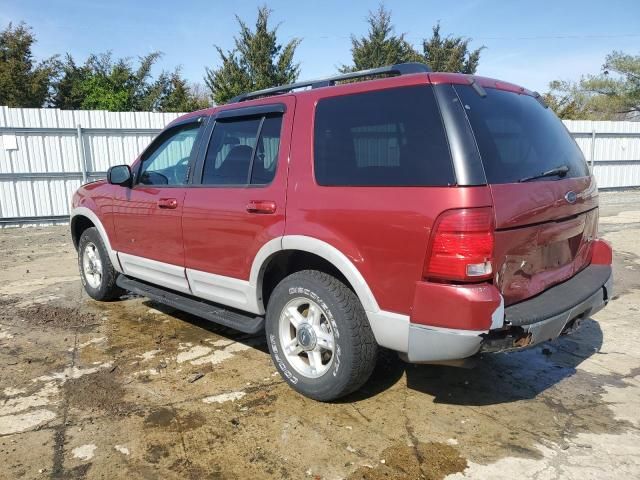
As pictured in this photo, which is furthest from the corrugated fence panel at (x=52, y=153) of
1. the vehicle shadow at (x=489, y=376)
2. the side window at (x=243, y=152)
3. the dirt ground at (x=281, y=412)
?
the vehicle shadow at (x=489, y=376)

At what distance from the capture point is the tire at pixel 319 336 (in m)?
2.95

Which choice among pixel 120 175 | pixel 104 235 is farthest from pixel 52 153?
pixel 120 175

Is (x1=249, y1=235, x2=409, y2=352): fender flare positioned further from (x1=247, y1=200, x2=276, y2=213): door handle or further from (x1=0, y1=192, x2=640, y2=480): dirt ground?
(x1=0, y1=192, x2=640, y2=480): dirt ground

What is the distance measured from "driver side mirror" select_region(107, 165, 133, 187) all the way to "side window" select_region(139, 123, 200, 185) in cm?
12

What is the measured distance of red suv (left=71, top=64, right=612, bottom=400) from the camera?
8.31 ft

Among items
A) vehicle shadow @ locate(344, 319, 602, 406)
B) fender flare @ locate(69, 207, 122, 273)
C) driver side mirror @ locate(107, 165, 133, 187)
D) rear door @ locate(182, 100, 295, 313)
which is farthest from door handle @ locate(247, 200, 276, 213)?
fender flare @ locate(69, 207, 122, 273)

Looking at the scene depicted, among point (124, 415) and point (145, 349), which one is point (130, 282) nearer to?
point (145, 349)

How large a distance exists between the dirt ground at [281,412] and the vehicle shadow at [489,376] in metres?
0.01

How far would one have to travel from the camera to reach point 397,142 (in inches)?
110

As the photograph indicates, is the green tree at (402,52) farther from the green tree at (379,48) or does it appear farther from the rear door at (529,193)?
the rear door at (529,193)

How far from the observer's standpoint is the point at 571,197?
2990 millimetres

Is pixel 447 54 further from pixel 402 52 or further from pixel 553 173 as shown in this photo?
pixel 553 173

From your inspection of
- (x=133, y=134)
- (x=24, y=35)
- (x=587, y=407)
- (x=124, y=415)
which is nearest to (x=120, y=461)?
(x=124, y=415)

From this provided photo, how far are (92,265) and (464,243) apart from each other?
456 centimetres
